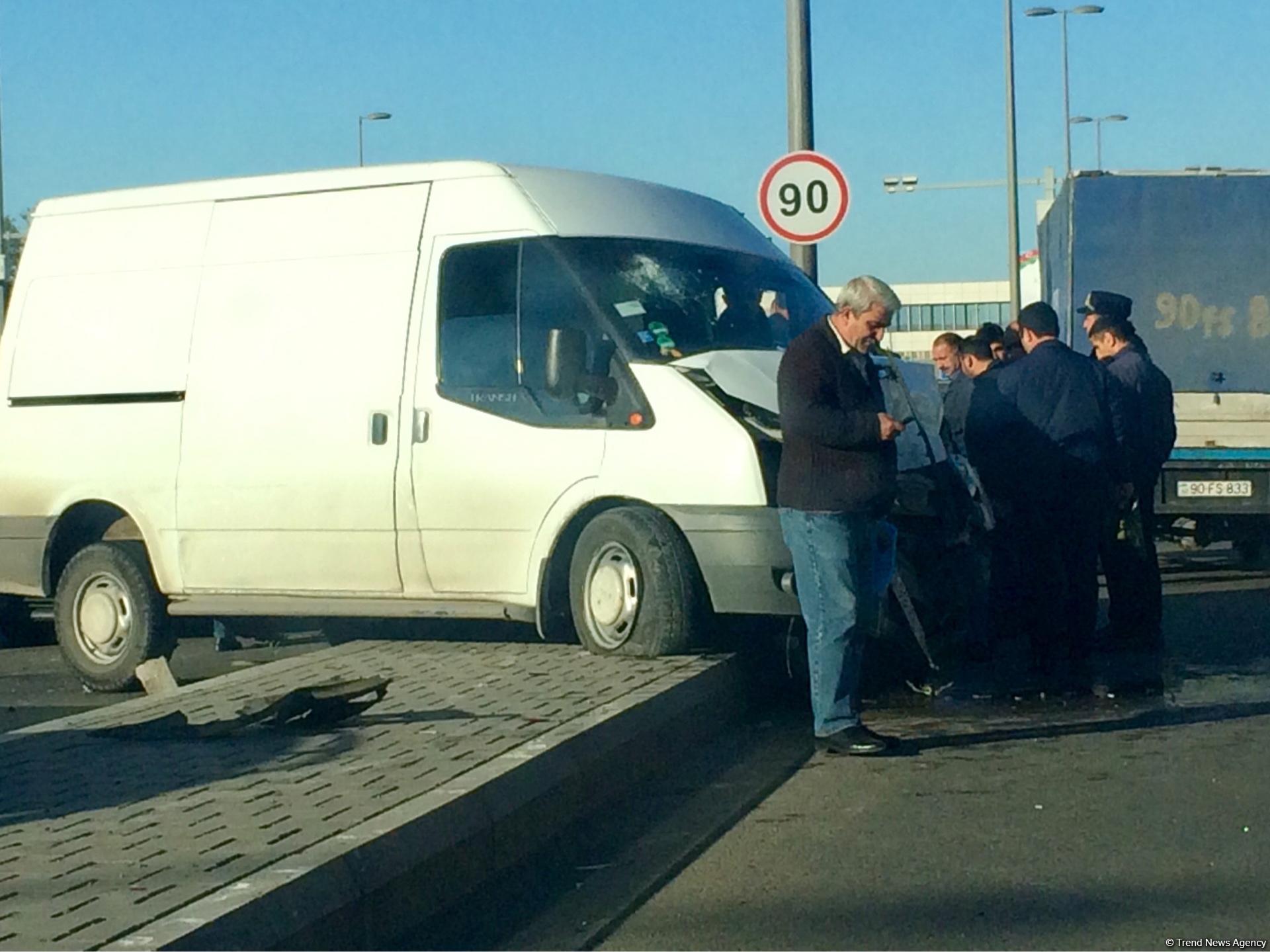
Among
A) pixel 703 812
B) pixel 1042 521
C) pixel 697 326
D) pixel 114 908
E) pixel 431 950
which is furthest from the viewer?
pixel 1042 521

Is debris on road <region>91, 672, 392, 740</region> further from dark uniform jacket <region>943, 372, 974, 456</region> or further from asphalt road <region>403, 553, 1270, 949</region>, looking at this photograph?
dark uniform jacket <region>943, 372, 974, 456</region>

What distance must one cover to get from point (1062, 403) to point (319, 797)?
5466 mm

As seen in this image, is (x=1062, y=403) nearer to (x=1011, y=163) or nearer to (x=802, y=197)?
(x=802, y=197)

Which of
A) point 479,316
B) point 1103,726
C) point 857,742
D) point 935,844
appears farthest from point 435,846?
point 479,316

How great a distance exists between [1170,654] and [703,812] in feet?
16.3

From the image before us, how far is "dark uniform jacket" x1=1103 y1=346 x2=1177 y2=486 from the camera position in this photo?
451 inches

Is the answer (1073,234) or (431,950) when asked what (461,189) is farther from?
(1073,234)

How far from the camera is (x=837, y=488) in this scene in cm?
780

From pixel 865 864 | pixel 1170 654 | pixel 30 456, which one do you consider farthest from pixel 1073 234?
pixel 865 864

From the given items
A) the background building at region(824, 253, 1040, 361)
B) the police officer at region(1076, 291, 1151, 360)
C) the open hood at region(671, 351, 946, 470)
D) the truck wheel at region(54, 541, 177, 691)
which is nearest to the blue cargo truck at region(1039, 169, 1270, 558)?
the police officer at region(1076, 291, 1151, 360)

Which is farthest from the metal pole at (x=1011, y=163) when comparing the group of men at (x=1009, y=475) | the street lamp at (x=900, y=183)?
the group of men at (x=1009, y=475)

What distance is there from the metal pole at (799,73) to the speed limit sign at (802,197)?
1.01m

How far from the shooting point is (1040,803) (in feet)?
22.8

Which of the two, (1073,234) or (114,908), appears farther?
(1073,234)
